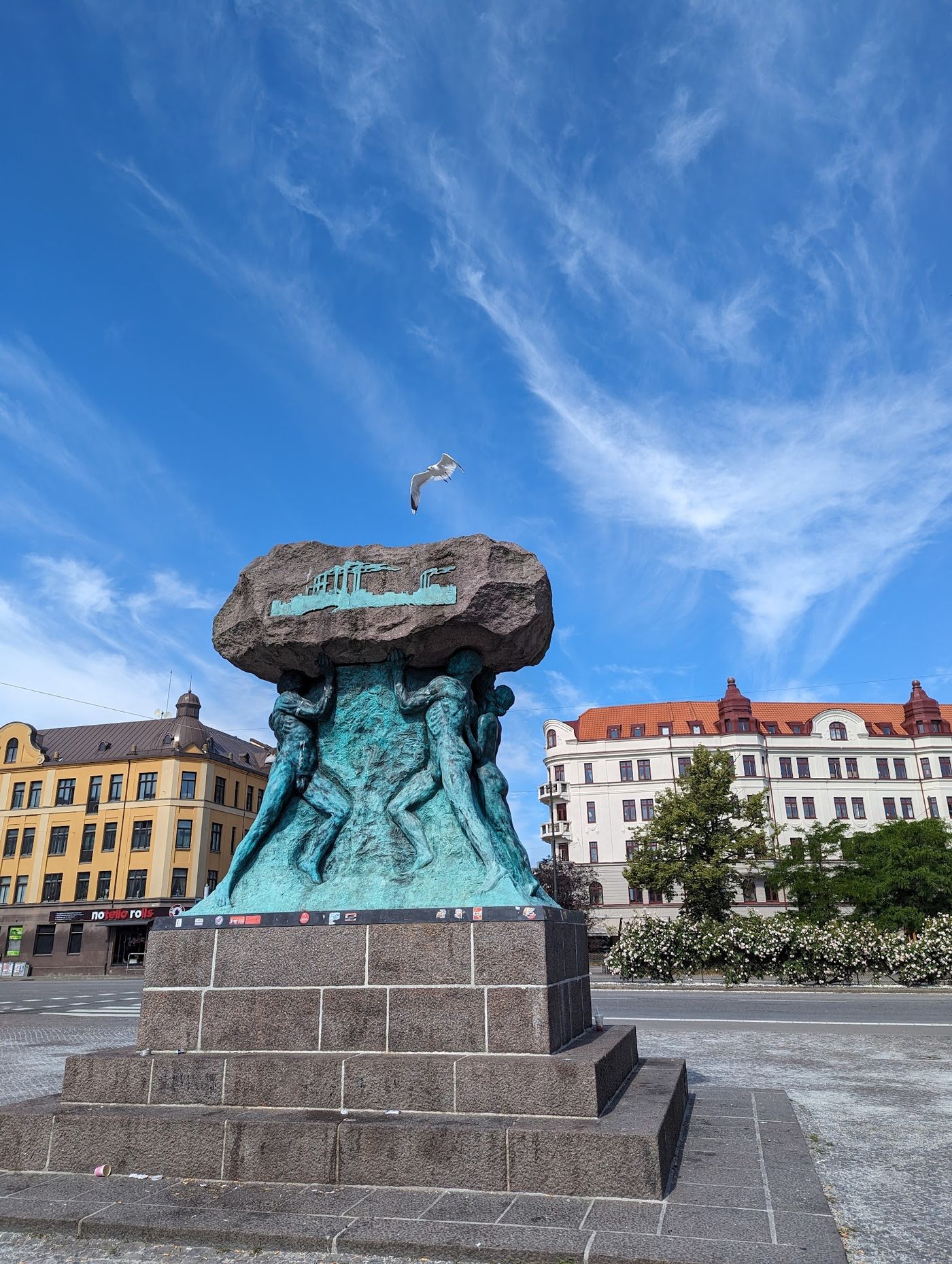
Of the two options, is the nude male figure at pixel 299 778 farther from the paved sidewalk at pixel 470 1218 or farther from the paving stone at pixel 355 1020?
the paved sidewalk at pixel 470 1218

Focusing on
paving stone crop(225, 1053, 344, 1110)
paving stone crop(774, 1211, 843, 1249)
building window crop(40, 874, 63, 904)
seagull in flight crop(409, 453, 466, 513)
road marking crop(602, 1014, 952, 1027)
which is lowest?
road marking crop(602, 1014, 952, 1027)

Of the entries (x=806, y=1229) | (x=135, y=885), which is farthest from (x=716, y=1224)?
(x=135, y=885)

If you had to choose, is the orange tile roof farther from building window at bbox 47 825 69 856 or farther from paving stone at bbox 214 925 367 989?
paving stone at bbox 214 925 367 989

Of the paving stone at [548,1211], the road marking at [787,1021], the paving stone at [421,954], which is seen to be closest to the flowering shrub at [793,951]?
the road marking at [787,1021]

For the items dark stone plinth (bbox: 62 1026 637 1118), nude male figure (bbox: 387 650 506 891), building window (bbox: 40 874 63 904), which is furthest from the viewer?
building window (bbox: 40 874 63 904)

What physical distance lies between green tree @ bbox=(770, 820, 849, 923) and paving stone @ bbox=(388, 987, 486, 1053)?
83.3 feet

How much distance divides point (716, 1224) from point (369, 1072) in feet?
6.64

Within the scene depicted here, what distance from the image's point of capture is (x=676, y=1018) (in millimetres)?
14461

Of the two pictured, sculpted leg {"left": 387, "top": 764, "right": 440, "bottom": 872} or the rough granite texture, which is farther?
the rough granite texture

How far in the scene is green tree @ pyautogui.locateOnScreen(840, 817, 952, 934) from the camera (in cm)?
2734

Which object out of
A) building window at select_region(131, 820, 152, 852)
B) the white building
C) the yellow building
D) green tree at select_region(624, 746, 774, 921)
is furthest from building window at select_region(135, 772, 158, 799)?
green tree at select_region(624, 746, 774, 921)

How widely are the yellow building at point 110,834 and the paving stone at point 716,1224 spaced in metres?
37.2

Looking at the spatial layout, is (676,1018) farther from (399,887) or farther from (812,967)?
(399,887)

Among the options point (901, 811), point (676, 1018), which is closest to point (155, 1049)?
point (676, 1018)
